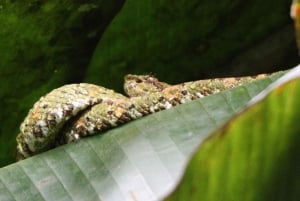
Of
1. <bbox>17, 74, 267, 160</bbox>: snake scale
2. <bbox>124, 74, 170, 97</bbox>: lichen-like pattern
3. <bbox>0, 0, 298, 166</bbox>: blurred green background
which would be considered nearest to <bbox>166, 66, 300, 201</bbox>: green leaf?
<bbox>17, 74, 267, 160</bbox>: snake scale

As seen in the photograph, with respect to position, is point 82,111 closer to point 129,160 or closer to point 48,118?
point 48,118

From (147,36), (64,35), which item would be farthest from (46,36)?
(147,36)

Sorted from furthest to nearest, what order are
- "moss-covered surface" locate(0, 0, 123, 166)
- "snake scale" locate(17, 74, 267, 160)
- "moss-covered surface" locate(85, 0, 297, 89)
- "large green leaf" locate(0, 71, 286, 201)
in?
"moss-covered surface" locate(85, 0, 297, 89), "moss-covered surface" locate(0, 0, 123, 166), "snake scale" locate(17, 74, 267, 160), "large green leaf" locate(0, 71, 286, 201)

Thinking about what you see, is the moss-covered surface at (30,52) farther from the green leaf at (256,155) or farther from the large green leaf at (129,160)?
the green leaf at (256,155)

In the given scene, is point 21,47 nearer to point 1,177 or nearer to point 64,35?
point 64,35

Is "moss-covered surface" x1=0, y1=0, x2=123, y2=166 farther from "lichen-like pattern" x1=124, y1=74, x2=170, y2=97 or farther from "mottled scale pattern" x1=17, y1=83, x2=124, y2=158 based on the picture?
"mottled scale pattern" x1=17, y1=83, x2=124, y2=158

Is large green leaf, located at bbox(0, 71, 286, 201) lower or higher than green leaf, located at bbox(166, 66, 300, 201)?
lower

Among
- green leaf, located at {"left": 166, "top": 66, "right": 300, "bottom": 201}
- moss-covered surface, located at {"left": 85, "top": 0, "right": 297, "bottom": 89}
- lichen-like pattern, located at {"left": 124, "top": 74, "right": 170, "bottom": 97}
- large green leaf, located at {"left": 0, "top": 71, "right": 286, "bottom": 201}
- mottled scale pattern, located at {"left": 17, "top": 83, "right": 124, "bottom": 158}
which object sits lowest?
moss-covered surface, located at {"left": 85, "top": 0, "right": 297, "bottom": 89}
